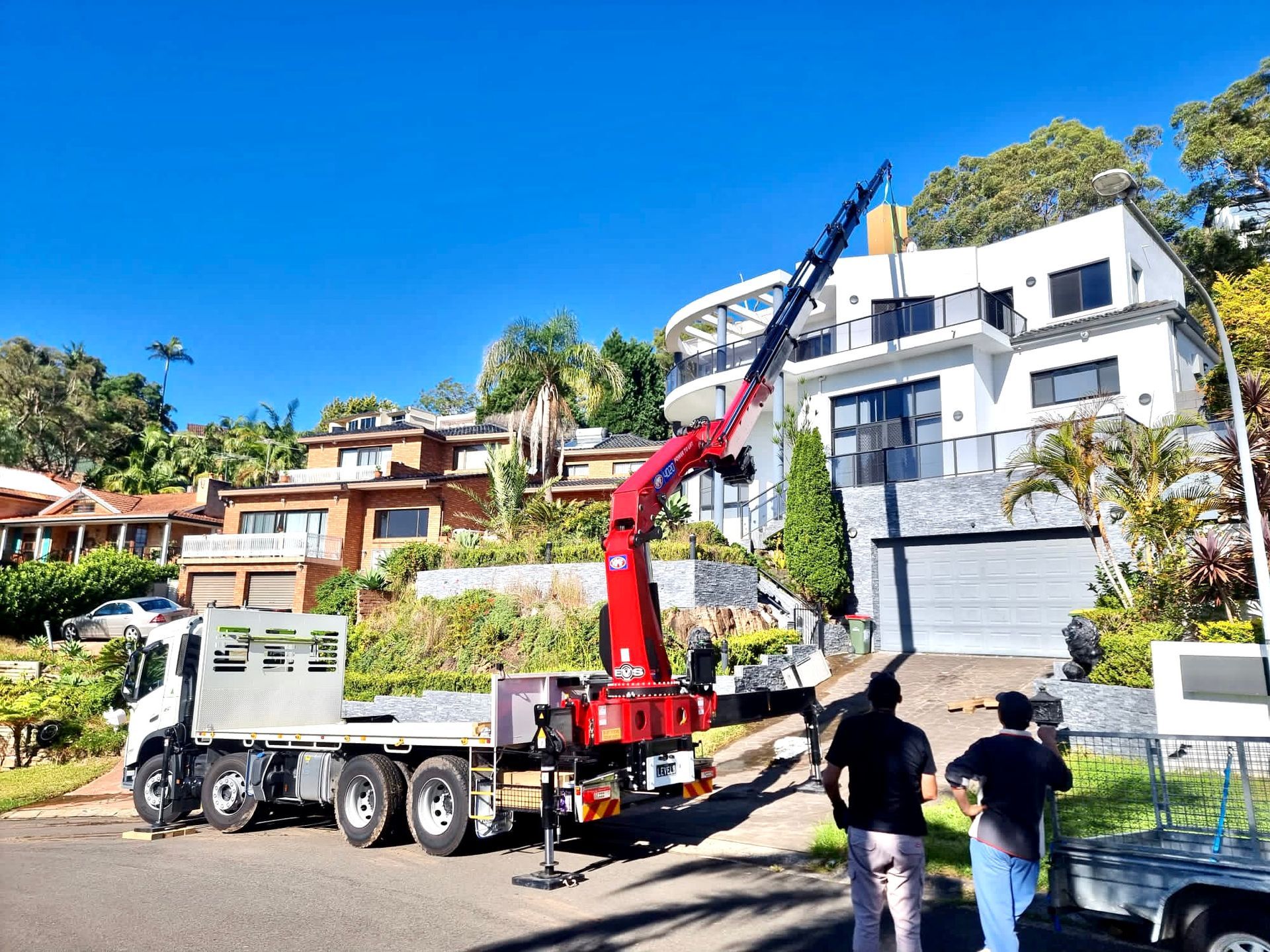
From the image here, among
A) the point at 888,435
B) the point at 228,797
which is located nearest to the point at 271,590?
the point at 888,435

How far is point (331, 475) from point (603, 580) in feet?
70.4

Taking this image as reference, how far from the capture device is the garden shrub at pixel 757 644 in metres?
16.9

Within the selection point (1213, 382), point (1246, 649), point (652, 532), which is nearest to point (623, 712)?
point (652, 532)

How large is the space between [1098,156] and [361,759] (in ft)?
149

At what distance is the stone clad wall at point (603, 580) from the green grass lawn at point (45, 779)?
796 centimetres

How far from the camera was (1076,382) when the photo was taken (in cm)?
2395

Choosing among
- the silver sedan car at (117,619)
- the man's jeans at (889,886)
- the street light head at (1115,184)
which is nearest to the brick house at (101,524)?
the silver sedan car at (117,619)

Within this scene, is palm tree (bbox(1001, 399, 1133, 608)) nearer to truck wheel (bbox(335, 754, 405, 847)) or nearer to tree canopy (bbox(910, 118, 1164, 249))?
truck wheel (bbox(335, 754, 405, 847))

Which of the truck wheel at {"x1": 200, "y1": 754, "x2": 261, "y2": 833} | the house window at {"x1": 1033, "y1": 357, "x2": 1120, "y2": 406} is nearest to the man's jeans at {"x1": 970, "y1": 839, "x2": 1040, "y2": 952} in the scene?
the truck wheel at {"x1": 200, "y1": 754, "x2": 261, "y2": 833}

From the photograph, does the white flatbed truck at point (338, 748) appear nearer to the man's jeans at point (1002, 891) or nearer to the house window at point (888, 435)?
the man's jeans at point (1002, 891)

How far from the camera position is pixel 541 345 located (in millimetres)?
31062

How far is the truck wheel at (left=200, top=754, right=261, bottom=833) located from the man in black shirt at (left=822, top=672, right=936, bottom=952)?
28.7 feet

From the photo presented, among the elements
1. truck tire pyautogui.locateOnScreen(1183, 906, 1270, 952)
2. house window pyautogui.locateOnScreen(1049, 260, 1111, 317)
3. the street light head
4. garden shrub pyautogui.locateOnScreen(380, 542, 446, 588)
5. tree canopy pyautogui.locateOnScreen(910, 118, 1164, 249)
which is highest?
tree canopy pyautogui.locateOnScreen(910, 118, 1164, 249)

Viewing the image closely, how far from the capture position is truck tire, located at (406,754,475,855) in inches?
353
